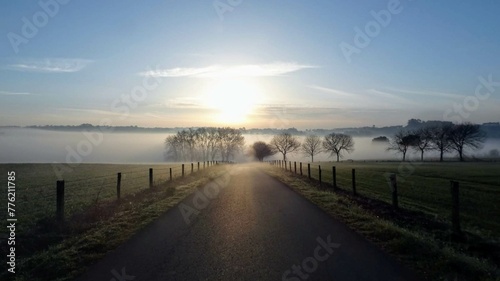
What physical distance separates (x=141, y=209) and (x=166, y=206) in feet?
3.60

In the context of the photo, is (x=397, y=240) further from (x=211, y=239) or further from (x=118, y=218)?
(x=118, y=218)

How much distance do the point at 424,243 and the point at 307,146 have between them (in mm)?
142958

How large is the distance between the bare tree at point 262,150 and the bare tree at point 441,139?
2167 inches

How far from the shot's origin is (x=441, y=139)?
110 metres

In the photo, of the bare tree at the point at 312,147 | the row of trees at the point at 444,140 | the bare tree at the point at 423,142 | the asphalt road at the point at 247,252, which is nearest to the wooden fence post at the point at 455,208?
the asphalt road at the point at 247,252

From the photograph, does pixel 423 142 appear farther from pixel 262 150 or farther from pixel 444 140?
pixel 262 150

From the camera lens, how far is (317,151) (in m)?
150

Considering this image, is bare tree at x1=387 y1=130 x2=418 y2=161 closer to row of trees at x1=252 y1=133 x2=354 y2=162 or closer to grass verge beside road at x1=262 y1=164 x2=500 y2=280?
row of trees at x1=252 y1=133 x2=354 y2=162

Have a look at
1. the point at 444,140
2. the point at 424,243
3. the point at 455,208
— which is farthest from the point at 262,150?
the point at 424,243

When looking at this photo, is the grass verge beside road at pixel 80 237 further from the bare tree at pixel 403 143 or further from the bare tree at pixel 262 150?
the bare tree at pixel 262 150

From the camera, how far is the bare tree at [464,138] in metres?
106

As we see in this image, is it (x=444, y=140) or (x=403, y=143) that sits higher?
(x=444, y=140)

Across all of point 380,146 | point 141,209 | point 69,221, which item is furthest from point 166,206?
point 380,146

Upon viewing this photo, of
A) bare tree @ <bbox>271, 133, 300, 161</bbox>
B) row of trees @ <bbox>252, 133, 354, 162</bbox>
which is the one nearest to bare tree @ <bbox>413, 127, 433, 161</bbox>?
row of trees @ <bbox>252, 133, 354, 162</bbox>
